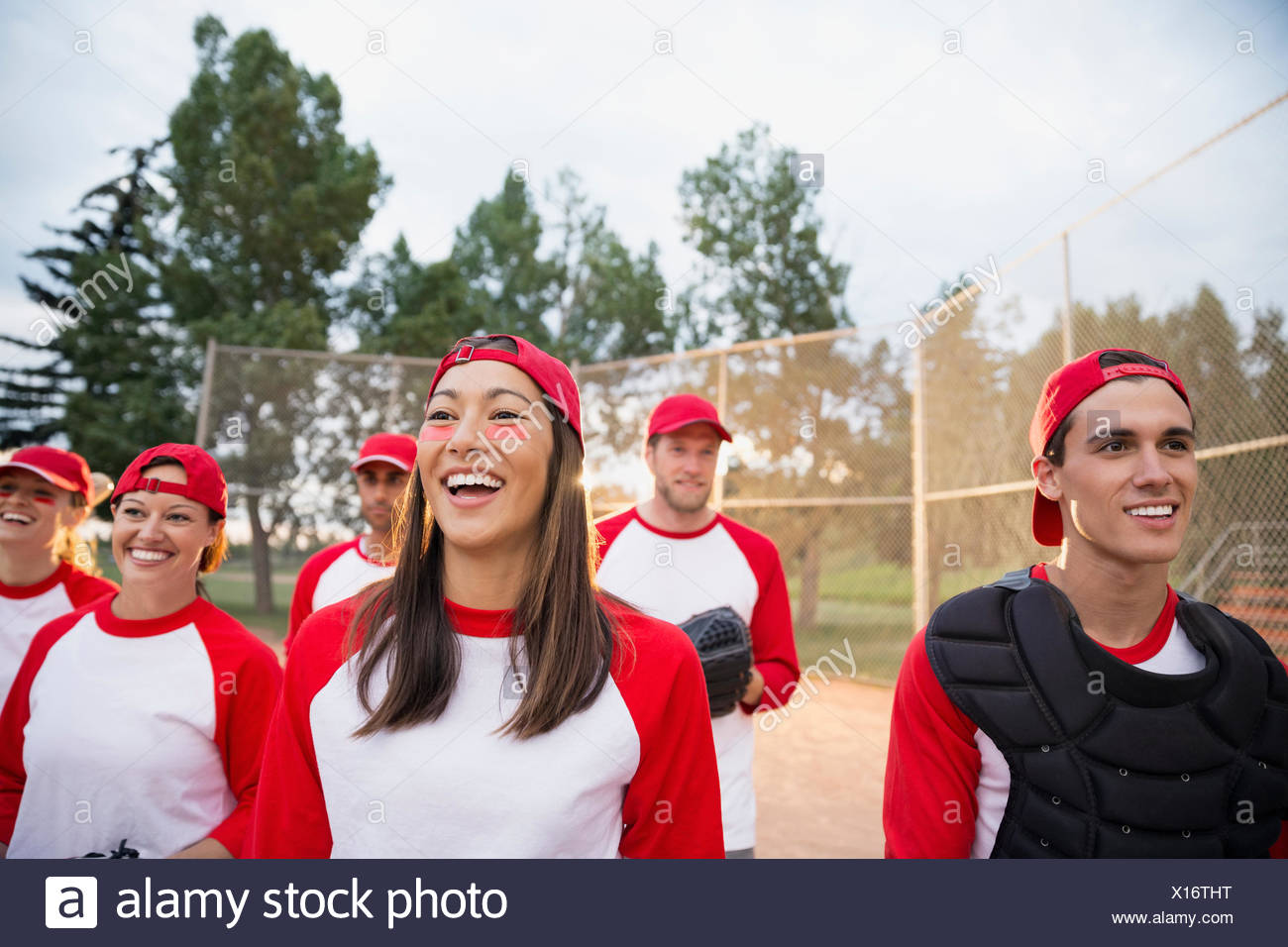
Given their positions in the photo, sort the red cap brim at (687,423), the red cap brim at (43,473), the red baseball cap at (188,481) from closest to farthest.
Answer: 1. the red baseball cap at (188,481)
2. the red cap brim at (43,473)
3. the red cap brim at (687,423)

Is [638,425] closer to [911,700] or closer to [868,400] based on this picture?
[868,400]

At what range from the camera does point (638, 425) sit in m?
12.8

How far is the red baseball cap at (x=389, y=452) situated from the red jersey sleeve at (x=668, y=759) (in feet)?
10.7

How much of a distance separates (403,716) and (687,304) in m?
27.3

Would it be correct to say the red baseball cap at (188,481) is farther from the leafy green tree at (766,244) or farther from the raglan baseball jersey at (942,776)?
the leafy green tree at (766,244)

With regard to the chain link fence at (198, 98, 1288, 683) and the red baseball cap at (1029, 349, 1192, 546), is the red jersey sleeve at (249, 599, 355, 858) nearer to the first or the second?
the red baseball cap at (1029, 349, 1192, 546)

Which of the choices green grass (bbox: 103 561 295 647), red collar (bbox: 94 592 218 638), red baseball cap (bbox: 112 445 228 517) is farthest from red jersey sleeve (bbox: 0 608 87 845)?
green grass (bbox: 103 561 295 647)

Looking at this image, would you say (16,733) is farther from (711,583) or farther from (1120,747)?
(1120,747)

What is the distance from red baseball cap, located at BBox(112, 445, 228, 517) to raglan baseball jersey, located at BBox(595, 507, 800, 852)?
65.3 inches

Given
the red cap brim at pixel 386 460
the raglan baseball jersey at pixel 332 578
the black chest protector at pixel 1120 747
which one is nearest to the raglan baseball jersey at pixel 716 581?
the raglan baseball jersey at pixel 332 578

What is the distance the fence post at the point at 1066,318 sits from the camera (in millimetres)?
8109

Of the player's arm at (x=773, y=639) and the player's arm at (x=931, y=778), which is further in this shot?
the player's arm at (x=773, y=639)

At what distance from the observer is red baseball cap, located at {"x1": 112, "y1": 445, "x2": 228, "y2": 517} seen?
292 centimetres
